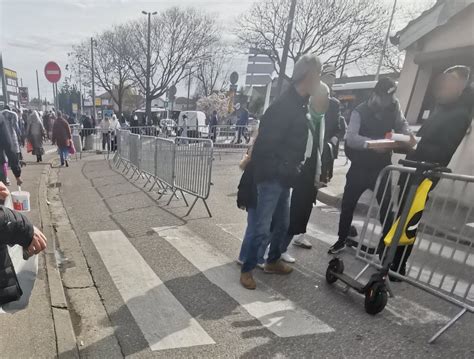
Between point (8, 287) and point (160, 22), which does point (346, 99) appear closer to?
point (160, 22)

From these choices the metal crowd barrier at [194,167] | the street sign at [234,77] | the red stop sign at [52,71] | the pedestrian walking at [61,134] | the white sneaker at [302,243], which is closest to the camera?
the white sneaker at [302,243]

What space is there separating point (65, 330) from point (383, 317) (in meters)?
2.57

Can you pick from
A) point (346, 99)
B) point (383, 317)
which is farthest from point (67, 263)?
point (346, 99)

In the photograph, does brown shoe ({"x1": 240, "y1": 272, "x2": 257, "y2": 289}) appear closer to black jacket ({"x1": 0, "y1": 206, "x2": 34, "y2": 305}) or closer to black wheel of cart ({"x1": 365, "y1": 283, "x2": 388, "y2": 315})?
black wheel of cart ({"x1": 365, "y1": 283, "x2": 388, "y2": 315})

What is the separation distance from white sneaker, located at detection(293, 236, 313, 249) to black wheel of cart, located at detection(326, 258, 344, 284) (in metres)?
1.05

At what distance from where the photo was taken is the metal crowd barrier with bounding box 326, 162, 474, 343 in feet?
9.65

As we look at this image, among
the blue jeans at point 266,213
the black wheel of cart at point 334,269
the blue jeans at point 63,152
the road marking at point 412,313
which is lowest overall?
the blue jeans at point 63,152

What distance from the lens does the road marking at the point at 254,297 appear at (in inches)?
112

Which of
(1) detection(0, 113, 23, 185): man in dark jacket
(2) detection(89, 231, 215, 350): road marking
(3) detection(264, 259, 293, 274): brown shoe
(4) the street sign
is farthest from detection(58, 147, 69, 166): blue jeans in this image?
(3) detection(264, 259, 293, 274): brown shoe

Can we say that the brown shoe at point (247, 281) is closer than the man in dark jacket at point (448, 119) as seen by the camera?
No

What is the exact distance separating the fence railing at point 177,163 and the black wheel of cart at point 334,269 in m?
2.74

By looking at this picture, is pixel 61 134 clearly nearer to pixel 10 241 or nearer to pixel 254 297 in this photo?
pixel 254 297

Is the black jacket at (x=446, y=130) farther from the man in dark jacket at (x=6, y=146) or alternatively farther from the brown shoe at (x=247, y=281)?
the man in dark jacket at (x=6, y=146)

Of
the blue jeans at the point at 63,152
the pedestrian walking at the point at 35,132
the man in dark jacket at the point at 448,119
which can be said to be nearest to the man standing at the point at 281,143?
the man in dark jacket at the point at 448,119
